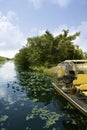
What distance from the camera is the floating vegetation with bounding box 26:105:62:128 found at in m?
12.9

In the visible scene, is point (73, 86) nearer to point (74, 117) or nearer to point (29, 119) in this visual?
point (74, 117)

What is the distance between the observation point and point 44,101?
727 inches

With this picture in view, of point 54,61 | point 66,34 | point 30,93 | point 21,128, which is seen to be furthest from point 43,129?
point 66,34

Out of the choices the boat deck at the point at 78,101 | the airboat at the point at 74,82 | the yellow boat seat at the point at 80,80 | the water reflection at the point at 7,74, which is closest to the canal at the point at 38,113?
the boat deck at the point at 78,101

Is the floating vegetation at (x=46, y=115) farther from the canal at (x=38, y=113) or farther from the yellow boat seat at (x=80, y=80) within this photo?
the yellow boat seat at (x=80, y=80)

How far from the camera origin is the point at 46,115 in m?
14.2

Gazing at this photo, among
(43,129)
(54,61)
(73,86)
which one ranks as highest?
(54,61)

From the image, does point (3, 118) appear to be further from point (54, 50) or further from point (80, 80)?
point (54, 50)

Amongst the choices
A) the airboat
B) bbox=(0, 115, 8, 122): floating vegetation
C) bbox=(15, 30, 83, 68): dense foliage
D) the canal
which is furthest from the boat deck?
bbox=(15, 30, 83, 68): dense foliage

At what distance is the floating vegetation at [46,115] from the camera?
12.9m

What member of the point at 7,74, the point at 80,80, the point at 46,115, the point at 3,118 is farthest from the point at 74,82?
the point at 7,74

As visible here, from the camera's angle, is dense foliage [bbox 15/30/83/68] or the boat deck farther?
dense foliage [bbox 15/30/83/68]

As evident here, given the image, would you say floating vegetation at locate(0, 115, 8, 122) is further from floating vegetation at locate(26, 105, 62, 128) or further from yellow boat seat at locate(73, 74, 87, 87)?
yellow boat seat at locate(73, 74, 87, 87)

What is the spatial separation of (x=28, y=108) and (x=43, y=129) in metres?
4.37
